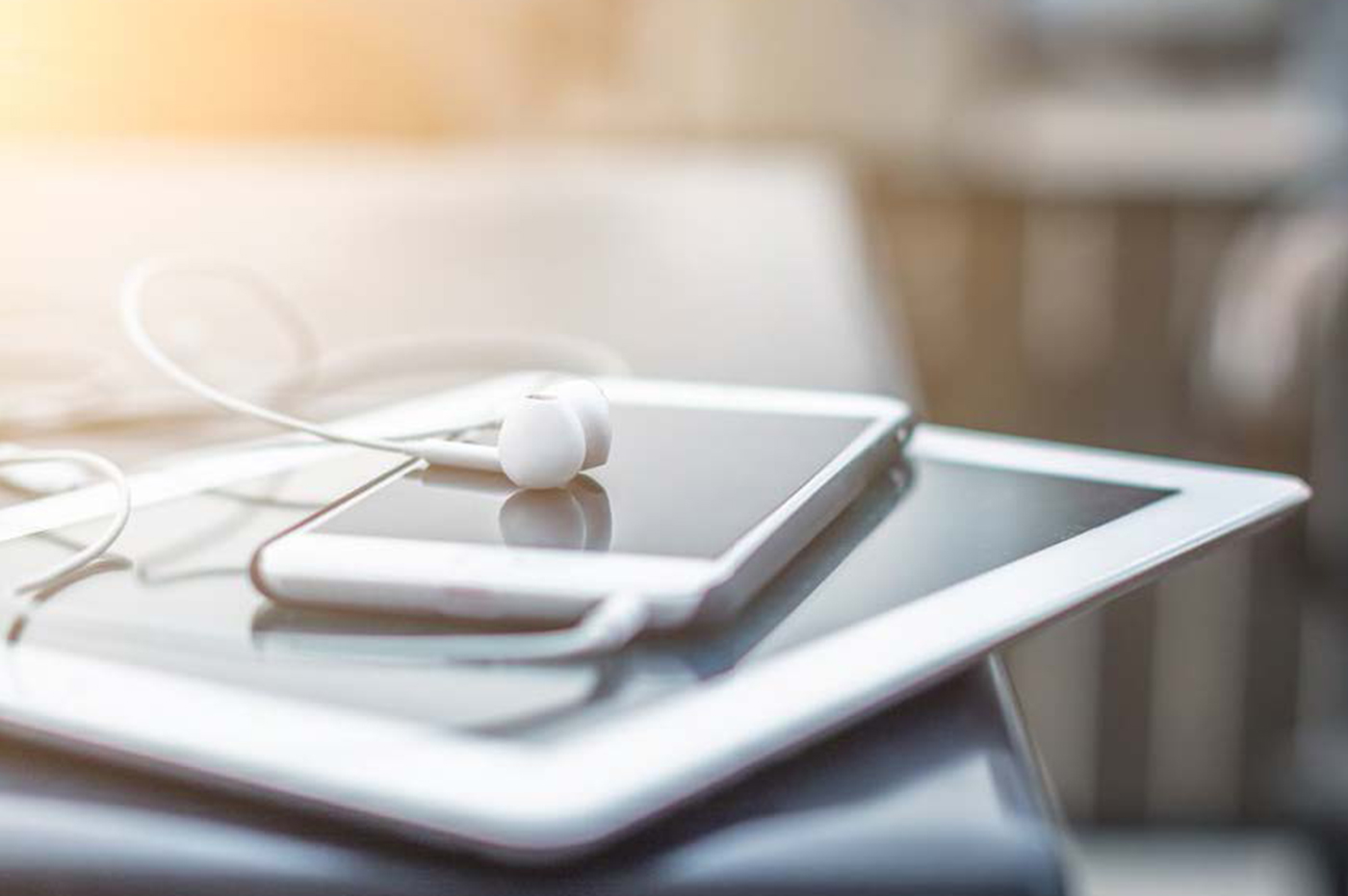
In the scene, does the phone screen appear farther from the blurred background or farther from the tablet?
the blurred background

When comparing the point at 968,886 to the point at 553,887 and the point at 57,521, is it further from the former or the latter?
the point at 57,521

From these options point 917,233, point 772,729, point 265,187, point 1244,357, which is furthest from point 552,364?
point 917,233

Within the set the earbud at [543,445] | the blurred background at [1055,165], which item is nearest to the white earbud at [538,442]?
the earbud at [543,445]

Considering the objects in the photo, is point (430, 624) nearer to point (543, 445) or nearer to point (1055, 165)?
point (543, 445)

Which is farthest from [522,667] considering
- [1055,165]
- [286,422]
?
[1055,165]

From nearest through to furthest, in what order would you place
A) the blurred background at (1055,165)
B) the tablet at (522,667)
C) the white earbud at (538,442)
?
the tablet at (522,667) → the white earbud at (538,442) → the blurred background at (1055,165)

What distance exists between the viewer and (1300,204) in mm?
1721

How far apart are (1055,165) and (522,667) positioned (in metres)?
1.65

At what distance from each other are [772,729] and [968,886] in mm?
35

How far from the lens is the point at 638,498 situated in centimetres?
31

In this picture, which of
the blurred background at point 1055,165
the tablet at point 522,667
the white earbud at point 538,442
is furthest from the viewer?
the blurred background at point 1055,165

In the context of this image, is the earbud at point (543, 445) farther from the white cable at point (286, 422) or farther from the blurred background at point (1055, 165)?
the blurred background at point (1055, 165)

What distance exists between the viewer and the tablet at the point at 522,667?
205 mm

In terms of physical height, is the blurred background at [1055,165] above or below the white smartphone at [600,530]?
above
